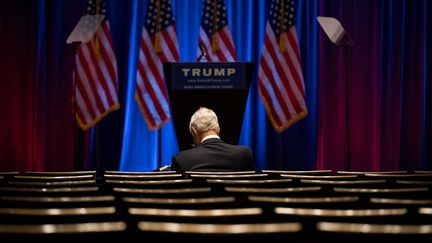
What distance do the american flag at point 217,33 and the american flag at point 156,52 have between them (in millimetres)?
431

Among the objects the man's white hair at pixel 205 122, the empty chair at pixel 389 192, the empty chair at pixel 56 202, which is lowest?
the empty chair at pixel 389 192

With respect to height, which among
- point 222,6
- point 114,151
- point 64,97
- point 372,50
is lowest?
point 114,151

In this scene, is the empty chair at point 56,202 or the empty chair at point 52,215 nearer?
the empty chair at point 52,215

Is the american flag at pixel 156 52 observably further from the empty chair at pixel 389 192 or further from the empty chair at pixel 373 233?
the empty chair at pixel 373 233

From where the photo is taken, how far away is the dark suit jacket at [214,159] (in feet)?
13.6

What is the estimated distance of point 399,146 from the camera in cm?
807

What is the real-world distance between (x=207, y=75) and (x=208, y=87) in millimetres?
136

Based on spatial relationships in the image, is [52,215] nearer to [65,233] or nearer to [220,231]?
[65,233]

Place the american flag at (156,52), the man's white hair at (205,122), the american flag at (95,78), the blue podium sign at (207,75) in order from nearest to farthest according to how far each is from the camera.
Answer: the man's white hair at (205,122), the blue podium sign at (207,75), the american flag at (95,78), the american flag at (156,52)

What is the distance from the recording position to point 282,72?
7148 millimetres

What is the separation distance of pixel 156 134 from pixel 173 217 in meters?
6.30

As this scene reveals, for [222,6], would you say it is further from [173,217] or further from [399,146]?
[173,217]

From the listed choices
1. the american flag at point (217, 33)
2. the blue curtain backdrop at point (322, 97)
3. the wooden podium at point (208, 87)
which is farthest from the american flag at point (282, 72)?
the wooden podium at point (208, 87)

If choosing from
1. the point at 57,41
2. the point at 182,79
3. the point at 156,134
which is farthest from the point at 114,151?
the point at 182,79
